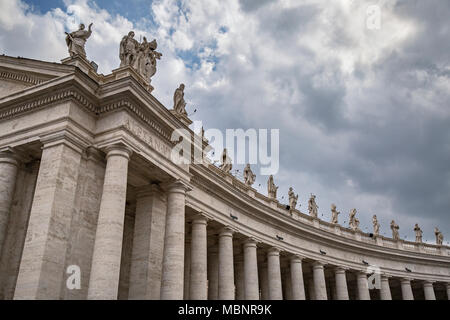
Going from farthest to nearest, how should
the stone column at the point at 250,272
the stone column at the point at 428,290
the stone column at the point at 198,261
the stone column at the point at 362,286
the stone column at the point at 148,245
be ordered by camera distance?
the stone column at the point at 428,290 < the stone column at the point at 362,286 < the stone column at the point at 250,272 < the stone column at the point at 198,261 < the stone column at the point at 148,245

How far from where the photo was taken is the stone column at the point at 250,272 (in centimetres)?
4506

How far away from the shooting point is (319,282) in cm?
5619

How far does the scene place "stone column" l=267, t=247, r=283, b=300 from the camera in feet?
158

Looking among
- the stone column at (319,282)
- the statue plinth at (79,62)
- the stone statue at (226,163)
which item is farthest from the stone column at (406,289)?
the statue plinth at (79,62)

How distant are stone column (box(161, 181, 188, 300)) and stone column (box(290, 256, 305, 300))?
80.0 feet

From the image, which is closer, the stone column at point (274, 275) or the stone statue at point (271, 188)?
the stone column at point (274, 275)

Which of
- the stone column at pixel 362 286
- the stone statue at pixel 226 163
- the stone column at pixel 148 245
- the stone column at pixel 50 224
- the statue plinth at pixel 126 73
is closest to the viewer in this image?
the stone column at pixel 50 224

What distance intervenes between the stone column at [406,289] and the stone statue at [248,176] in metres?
31.9

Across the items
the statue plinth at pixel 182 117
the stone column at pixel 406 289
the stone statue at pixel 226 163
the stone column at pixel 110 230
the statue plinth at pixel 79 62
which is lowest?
the stone column at pixel 110 230

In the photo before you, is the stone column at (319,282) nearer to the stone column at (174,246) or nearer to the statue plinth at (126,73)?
the stone column at (174,246)

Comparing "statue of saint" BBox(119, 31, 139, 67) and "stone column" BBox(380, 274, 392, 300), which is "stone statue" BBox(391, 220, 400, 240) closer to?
"stone column" BBox(380, 274, 392, 300)

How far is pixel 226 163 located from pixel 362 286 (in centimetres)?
2905
